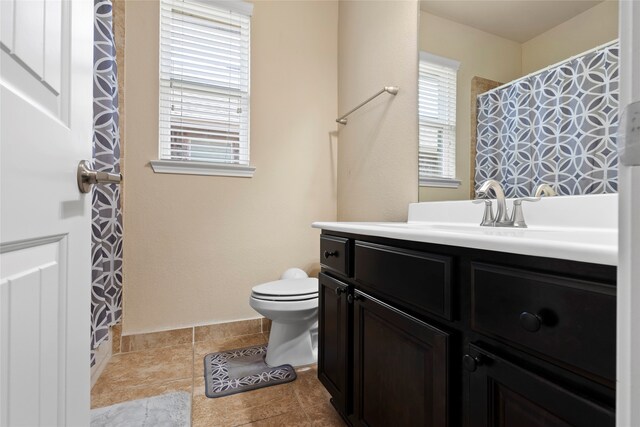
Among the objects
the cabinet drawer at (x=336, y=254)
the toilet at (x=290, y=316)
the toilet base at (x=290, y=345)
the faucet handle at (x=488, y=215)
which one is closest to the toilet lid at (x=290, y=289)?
the toilet at (x=290, y=316)

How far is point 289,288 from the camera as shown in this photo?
1.70m

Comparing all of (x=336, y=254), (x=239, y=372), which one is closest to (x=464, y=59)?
(x=336, y=254)

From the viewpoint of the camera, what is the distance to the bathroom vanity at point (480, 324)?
0.46m

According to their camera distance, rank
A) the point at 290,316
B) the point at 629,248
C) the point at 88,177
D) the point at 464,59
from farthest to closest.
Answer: the point at 290,316
the point at 464,59
the point at 88,177
the point at 629,248

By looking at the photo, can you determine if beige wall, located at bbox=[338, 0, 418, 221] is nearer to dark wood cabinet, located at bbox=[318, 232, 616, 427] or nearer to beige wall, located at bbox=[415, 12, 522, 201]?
beige wall, located at bbox=[415, 12, 522, 201]

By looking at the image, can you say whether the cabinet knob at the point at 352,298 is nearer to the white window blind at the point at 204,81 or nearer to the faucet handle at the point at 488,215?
the faucet handle at the point at 488,215

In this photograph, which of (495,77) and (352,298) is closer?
(352,298)

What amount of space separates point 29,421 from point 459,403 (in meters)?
0.78

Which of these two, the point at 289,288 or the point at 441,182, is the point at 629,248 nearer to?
the point at 441,182

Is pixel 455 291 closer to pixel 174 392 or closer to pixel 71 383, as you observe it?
pixel 71 383

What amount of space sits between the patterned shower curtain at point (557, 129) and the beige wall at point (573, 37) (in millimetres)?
34

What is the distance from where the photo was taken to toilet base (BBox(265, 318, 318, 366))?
5.64 ft

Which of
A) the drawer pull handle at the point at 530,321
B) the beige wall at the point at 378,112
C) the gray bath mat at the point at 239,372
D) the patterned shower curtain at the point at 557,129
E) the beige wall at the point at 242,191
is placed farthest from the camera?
the beige wall at the point at 242,191

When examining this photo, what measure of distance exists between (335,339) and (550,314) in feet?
2.78
